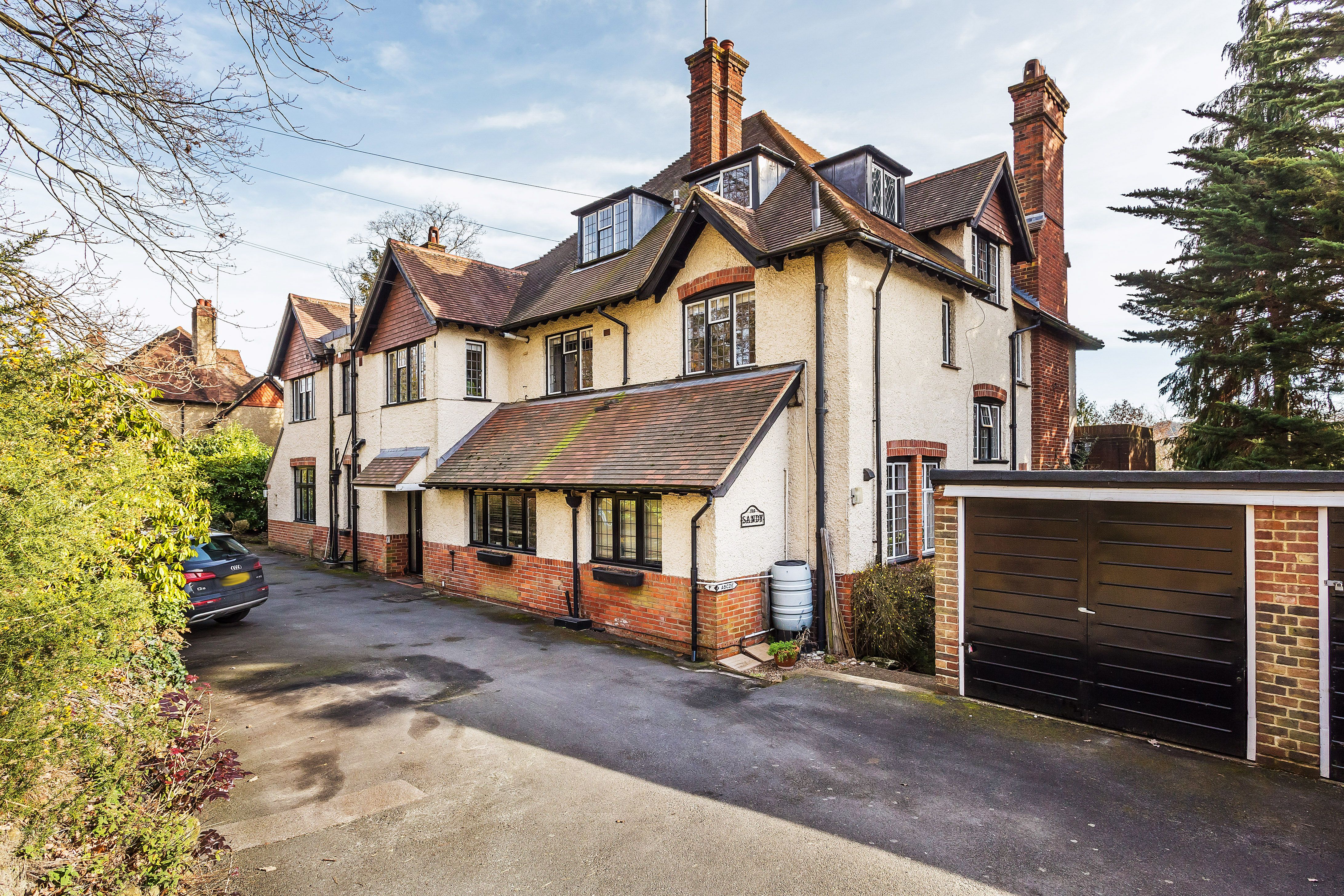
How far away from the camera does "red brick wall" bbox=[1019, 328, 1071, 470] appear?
53.7 ft

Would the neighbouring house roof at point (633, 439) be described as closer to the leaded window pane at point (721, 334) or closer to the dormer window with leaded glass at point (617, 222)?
the leaded window pane at point (721, 334)

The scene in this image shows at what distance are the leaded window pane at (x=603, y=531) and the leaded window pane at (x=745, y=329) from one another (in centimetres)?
353

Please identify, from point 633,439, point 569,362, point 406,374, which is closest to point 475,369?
point 406,374

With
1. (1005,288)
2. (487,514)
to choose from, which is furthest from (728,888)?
(1005,288)

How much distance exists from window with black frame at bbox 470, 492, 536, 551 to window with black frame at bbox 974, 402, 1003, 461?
9.38 m

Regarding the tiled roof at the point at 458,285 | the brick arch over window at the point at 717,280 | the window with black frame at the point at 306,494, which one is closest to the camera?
the brick arch over window at the point at 717,280

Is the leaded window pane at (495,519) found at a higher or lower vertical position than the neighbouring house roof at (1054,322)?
lower

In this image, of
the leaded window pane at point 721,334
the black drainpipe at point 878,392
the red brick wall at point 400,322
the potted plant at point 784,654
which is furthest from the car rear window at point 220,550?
the black drainpipe at point 878,392

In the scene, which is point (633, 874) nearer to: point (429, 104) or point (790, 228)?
point (429, 104)

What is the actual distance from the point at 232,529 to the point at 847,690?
27.1m

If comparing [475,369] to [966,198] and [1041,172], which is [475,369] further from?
[1041,172]

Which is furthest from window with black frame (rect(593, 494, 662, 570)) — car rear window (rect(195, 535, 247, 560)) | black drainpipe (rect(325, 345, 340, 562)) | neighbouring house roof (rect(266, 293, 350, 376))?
neighbouring house roof (rect(266, 293, 350, 376))

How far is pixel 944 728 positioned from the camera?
283 inches

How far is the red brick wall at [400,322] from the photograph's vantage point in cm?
1653
